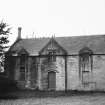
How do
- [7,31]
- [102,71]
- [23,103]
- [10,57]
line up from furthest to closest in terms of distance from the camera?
1. [10,57]
2. [102,71]
3. [7,31]
4. [23,103]

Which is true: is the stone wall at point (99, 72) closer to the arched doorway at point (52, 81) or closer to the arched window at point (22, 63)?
the arched doorway at point (52, 81)

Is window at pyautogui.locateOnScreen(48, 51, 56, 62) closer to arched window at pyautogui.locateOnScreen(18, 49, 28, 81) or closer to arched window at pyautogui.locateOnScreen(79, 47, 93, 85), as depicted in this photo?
arched window at pyautogui.locateOnScreen(18, 49, 28, 81)

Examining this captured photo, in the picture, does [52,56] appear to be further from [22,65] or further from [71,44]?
[22,65]

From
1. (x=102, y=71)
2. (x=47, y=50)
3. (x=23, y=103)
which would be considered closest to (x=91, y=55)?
(x=102, y=71)

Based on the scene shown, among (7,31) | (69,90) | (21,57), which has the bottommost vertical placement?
(69,90)

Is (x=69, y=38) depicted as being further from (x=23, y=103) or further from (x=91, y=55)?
(x=23, y=103)

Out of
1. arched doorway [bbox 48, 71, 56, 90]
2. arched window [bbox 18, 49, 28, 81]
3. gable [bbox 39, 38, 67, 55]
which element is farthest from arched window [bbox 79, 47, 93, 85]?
arched window [bbox 18, 49, 28, 81]

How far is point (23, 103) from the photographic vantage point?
65.2 ft

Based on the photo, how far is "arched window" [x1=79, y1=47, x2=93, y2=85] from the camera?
3062cm

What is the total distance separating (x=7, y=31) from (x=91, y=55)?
12.4 metres

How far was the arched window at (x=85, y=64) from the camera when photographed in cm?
3062

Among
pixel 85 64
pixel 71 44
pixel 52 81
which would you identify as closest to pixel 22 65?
pixel 52 81

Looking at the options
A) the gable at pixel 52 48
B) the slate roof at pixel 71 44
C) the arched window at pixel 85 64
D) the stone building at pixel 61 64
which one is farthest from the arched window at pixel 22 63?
the arched window at pixel 85 64

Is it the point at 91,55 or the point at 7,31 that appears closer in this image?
the point at 7,31
